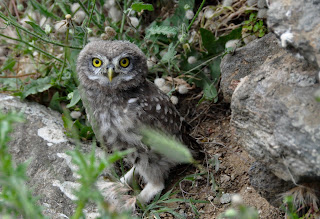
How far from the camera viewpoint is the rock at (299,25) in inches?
81.2

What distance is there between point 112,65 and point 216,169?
1.22 m

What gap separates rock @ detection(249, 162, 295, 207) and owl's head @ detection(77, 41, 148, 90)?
1.29 metres

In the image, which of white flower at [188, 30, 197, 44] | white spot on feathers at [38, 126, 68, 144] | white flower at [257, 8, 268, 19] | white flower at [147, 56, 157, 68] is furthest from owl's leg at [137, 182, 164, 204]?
white flower at [257, 8, 268, 19]

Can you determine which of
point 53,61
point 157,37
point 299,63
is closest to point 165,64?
point 157,37

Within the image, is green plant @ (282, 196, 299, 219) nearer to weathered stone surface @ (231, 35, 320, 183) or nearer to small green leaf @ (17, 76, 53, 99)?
weathered stone surface @ (231, 35, 320, 183)

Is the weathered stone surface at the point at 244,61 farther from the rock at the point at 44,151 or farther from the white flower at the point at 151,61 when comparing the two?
the rock at the point at 44,151

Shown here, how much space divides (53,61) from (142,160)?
1.74 metres

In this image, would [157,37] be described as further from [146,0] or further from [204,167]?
[204,167]

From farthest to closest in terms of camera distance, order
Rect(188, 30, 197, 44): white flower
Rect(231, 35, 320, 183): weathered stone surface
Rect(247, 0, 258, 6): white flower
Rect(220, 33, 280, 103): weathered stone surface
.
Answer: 1. Rect(188, 30, 197, 44): white flower
2. Rect(247, 0, 258, 6): white flower
3. Rect(220, 33, 280, 103): weathered stone surface
4. Rect(231, 35, 320, 183): weathered stone surface

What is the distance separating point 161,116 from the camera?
348 cm

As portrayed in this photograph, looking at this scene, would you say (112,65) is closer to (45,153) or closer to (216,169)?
(45,153)

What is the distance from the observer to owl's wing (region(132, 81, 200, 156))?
3373 mm

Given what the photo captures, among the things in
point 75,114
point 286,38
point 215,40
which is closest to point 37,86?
point 75,114

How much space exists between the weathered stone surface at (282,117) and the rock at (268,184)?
215 mm
